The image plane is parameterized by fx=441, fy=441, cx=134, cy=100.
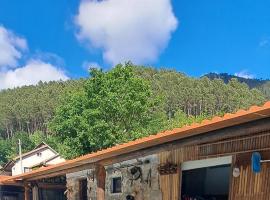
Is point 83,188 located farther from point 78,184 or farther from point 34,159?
point 34,159

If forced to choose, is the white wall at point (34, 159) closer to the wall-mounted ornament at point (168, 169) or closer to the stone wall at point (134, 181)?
the stone wall at point (134, 181)

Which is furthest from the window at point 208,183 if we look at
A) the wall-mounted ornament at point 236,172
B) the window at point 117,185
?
the wall-mounted ornament at point 236,172

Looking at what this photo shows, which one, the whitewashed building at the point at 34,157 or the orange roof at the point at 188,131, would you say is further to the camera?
the whitewashed building at the point at 34,157

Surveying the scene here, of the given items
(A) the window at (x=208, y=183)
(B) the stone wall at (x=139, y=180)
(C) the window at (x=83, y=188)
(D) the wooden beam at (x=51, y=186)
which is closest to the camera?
(B) the stone wall at (x=139, y=180)

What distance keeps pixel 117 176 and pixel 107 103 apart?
2269 cm

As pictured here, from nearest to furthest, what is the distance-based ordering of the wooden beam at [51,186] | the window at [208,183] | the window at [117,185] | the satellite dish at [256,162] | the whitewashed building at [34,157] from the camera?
1. the satellite dish at [256,162]
2. the window at [208,183]
3. the window at [117,185]
4. the wooden beam at [51,186]
5. the whitewashed building at [34,157]

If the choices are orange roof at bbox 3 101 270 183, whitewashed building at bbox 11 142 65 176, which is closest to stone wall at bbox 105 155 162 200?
orange roof at bbox 3 101 270 183

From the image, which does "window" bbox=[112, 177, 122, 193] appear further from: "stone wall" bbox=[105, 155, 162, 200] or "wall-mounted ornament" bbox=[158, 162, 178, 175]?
"wall-mounted ornament" bbox=[158, 162, 178, 175]

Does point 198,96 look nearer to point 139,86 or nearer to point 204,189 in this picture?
point 139,86

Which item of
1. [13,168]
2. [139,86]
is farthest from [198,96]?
[139,86]

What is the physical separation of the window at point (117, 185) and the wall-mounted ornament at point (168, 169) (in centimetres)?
299

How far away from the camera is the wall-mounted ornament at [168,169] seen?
36.8 feet

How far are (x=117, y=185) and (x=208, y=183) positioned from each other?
310 centimetres

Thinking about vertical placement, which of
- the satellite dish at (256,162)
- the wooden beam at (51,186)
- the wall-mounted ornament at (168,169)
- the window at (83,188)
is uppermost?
the satellite dish at (256,162)
